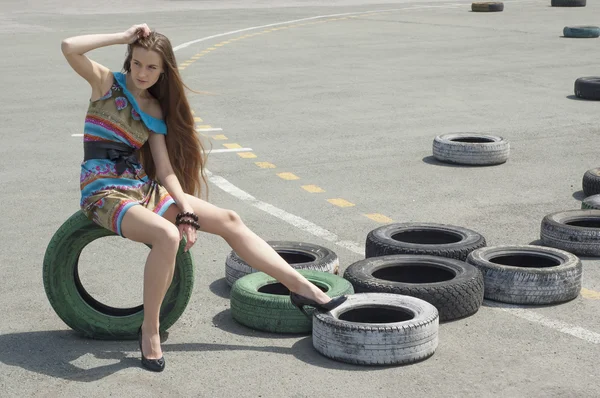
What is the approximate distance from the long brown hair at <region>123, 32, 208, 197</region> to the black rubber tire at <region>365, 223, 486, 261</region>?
1784 millimetres

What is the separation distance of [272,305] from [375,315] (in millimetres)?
645

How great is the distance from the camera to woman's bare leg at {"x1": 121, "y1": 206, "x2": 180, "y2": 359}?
552cm

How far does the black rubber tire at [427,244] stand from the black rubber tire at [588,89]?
28.9 feet

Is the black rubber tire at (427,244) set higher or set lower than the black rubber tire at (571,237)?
higher

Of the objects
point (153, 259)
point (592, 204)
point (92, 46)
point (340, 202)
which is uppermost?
point (92, 46)

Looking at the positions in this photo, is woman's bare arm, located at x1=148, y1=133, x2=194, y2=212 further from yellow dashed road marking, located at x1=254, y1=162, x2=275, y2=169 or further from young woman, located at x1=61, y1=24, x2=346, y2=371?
yellow dashed road marking, located at x1=254, y1=162, x2=275, y2=169

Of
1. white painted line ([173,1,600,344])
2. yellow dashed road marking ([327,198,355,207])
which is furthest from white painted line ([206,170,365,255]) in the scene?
yellow dashed road marking ([327,198,355,207])

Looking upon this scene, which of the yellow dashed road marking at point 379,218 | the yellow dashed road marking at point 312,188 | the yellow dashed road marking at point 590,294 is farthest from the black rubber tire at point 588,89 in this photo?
the yellow dashed road marking at point 590,294

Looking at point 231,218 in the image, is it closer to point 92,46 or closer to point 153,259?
point 153,259

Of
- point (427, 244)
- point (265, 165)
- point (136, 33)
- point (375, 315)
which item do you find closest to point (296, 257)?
point (427, 244)

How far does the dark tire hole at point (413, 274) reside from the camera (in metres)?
6.88

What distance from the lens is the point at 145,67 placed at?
18.9 ft

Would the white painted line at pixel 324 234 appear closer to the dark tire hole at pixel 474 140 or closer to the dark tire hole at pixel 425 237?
the dark tire hole at pixel 425 237

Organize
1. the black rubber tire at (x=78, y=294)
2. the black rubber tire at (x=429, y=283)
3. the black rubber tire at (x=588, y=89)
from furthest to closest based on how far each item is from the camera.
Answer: the black rubber tire at (x=588, y=89) → the black rubber tire at (x=429, y=283) → the black rubber tire at (x=78, y=294)
